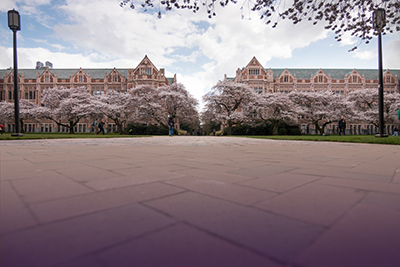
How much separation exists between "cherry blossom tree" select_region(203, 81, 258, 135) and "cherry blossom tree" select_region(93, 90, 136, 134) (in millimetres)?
12233

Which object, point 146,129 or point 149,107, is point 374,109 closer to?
point 149,107

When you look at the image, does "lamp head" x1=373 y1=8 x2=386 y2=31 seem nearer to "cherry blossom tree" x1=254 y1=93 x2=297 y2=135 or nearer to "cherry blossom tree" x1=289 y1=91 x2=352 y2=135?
"cherry blossom tree" x1=254 y1=93 x2=297 y2=135

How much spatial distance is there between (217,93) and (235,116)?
5.02 metres

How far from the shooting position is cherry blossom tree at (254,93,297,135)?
3297 cm

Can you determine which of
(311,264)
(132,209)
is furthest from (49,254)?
(311,264)

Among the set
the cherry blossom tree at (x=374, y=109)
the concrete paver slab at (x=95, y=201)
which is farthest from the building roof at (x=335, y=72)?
the concrete paver slab at (x=95, y=201)

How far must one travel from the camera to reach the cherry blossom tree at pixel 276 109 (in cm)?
3297

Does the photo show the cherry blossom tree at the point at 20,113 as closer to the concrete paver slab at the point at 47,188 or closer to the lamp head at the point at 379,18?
the concrete paver slab at the point at 47,188

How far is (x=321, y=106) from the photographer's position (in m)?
36.9

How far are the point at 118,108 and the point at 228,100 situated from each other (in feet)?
56.6

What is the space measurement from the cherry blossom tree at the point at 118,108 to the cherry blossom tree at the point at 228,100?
40.1 ft

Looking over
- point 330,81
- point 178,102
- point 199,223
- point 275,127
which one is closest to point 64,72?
point 178,102

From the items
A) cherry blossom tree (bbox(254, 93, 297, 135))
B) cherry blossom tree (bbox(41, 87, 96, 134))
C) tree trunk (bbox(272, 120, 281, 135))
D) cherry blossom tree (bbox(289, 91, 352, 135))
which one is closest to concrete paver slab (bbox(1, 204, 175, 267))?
cherry blossom tree (bbox(254, 93, 297, 135))

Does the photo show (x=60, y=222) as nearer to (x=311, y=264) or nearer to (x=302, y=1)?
(x=311, y=264)
